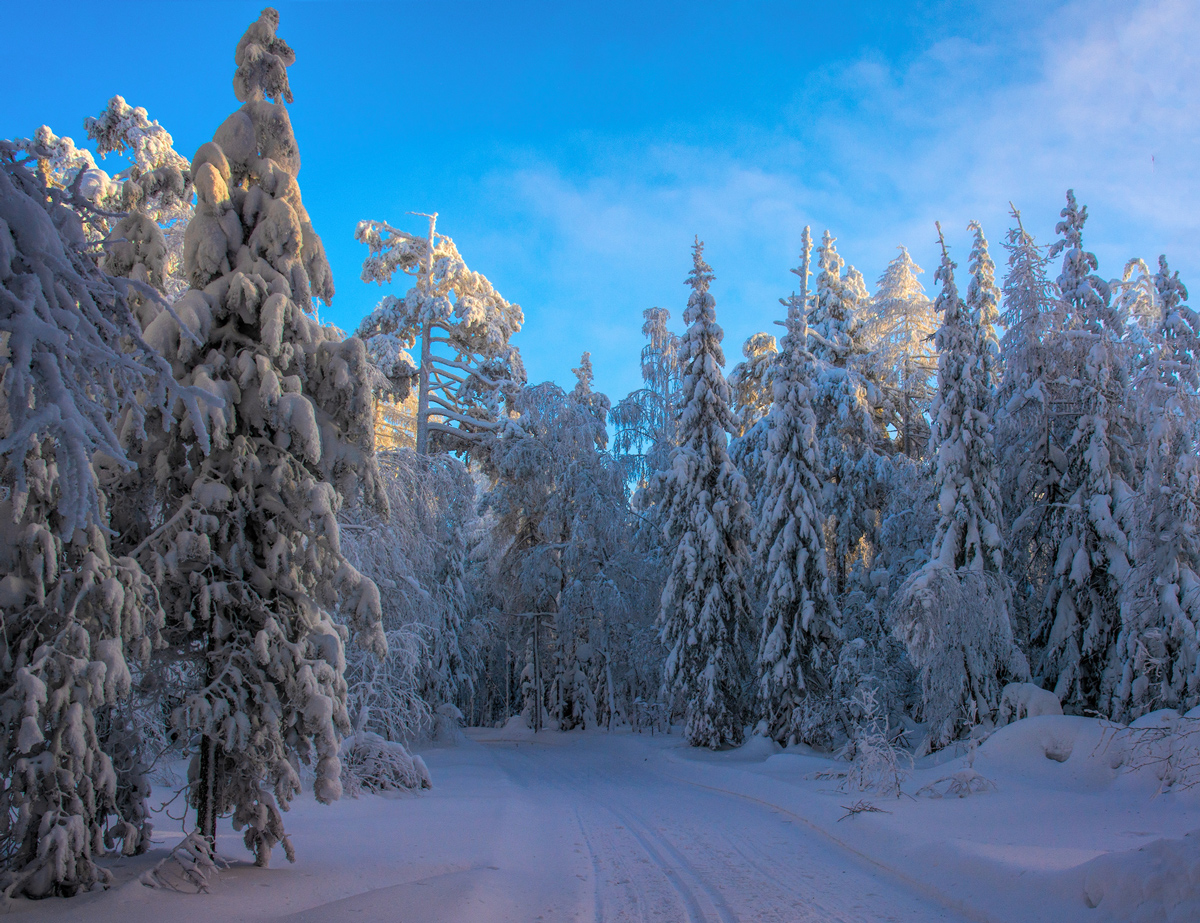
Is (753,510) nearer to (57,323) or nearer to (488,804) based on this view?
(488,804)

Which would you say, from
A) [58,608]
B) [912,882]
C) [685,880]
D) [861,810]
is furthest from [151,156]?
[912,882]

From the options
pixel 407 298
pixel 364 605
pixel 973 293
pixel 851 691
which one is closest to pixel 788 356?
pixel 973 293

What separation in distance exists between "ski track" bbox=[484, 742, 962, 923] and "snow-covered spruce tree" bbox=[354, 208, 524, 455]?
15.6m

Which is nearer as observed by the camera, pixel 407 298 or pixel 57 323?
pixel 57 323

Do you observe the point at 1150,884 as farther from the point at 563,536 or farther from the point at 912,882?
A: the point at 563,536

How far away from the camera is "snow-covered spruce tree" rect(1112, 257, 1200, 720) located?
13.0 m

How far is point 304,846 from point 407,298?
20645mm

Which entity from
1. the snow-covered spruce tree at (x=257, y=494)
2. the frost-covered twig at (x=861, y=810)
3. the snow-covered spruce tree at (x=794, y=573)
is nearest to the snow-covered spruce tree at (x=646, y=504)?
A: the snow-covered spruce tree at (x=794, y=573)

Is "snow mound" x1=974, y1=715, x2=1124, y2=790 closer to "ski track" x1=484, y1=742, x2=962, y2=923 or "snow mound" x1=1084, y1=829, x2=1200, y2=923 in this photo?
"ski track" x1=484, y1=742, x2=962, y2=923

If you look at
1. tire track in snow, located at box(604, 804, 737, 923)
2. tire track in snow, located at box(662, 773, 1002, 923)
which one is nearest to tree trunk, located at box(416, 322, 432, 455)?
tire track in snow, located at box(662, 773, 1002, 923)

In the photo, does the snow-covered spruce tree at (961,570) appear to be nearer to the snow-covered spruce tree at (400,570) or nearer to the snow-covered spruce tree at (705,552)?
the snow-covered spruce tree at (705,552)

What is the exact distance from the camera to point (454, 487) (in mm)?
20719

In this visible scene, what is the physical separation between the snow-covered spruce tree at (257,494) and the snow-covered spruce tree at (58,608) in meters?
0.80

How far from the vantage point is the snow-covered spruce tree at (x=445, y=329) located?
25.8 meters
